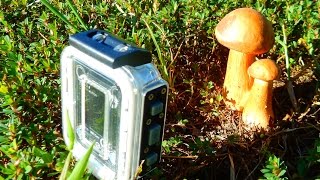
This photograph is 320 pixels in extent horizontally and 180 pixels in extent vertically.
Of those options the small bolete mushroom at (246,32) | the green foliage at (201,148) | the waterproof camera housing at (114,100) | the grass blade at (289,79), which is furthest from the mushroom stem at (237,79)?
the waterproof camera housing at (114,100)

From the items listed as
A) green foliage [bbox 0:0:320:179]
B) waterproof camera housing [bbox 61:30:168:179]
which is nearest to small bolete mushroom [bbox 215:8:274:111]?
green foliage [bbox 0:0:320:179]

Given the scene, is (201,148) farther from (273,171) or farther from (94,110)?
(94,110)

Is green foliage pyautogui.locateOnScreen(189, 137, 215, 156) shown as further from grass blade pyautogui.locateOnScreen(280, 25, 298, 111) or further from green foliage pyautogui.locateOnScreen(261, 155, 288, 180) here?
grass blade pyautogui.locateOnScreen(280, 25, 298, 111)

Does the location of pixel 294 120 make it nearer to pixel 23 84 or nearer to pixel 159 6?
pixel 159 6

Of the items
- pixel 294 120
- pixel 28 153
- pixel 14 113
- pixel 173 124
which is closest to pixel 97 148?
pixel 28 153

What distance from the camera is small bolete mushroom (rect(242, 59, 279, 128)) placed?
1.80 metres

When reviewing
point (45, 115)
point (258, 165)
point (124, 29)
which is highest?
point (124, 29)

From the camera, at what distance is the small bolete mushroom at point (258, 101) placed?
180 centimetres

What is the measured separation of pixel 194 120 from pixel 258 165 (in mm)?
351

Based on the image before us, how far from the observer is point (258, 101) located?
1876 mm

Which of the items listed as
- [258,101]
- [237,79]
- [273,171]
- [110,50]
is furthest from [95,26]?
[273,171]

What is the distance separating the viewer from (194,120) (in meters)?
1.97

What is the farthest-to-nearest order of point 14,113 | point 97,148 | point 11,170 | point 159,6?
1. point 159,6
2. point 14,113
3. point 97,148
4. point 11,170

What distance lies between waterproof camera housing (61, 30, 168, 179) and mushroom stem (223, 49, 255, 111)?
72cm
